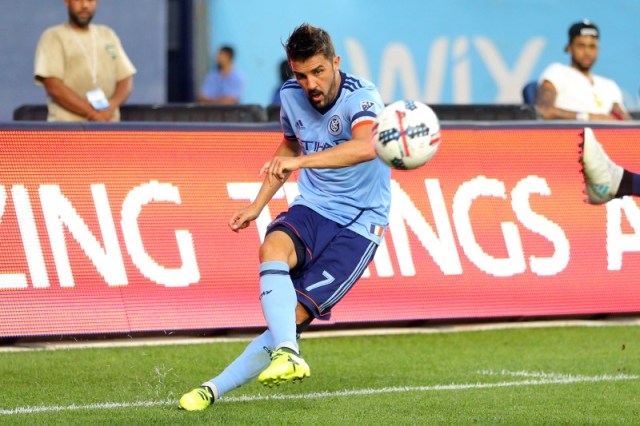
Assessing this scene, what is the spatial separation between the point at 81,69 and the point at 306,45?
5.56m

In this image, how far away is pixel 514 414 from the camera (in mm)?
8047

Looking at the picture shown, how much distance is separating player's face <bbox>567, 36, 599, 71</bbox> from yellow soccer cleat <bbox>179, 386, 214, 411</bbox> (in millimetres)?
6954

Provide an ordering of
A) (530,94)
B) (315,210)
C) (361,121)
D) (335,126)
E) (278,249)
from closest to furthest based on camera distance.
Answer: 1. (361,121)
2. (278,249)
3. (335,126)
4. (315,210)
5. (530,94)

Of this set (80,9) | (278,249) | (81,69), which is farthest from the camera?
(81,69)

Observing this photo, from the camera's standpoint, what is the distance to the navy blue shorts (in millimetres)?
7961

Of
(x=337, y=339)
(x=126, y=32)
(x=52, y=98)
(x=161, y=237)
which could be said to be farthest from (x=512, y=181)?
(x=126, y=32)

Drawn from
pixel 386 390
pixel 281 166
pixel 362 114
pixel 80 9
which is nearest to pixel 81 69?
pixel 80 9

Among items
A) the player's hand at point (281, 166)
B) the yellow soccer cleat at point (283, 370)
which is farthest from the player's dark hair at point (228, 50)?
the yellow soccer cleat at point (283, 370)

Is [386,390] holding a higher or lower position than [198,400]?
lower

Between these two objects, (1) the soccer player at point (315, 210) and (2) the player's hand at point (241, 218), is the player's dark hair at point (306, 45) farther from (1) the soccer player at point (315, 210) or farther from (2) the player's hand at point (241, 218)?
(2) the player's hand at point (241, 218)

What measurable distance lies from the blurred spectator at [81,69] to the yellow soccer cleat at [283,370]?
18.4 feet

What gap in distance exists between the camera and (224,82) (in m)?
20.5

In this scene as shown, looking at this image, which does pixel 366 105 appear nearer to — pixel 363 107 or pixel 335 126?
pixel 363 107

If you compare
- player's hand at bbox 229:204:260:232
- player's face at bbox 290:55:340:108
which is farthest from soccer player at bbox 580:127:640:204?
player's hand at bbox 229:204:260:232
